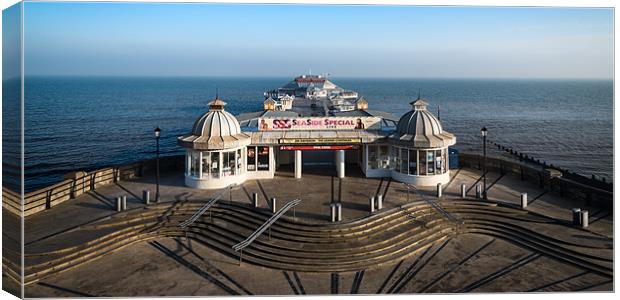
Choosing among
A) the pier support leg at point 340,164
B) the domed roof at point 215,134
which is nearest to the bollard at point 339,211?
the pier support leg at point 340,164

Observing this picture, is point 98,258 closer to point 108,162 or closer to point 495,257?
point 495,257

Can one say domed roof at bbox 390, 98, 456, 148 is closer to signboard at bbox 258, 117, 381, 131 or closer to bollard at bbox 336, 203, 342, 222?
signboard at bbox 258, 117, 381, 131

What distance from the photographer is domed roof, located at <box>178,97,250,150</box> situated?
2469 cm

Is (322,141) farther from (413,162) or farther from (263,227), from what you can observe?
(263,227)

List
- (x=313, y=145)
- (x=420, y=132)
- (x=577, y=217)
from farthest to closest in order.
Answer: (x=420, y=132) < (x=313, y=145) < (x=577, y=217)

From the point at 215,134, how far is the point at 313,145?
592 cm

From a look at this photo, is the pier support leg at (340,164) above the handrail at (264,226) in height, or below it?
above

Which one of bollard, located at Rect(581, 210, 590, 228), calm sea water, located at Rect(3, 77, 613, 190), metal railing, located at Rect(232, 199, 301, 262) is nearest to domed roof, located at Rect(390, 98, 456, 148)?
bollard, located at Rect(581, 210, 590, 228)

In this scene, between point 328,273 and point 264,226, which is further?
point 264,226

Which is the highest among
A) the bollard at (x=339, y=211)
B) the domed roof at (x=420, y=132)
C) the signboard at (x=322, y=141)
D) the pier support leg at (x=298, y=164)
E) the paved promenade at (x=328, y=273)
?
the domed roof at (x=420, y=132)

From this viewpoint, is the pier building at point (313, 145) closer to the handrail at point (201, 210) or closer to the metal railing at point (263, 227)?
the handrail at point (201, 210)

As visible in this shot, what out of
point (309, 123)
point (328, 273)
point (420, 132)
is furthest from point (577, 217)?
point (309, 123)

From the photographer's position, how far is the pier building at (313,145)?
25.2m

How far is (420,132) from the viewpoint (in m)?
26.5
